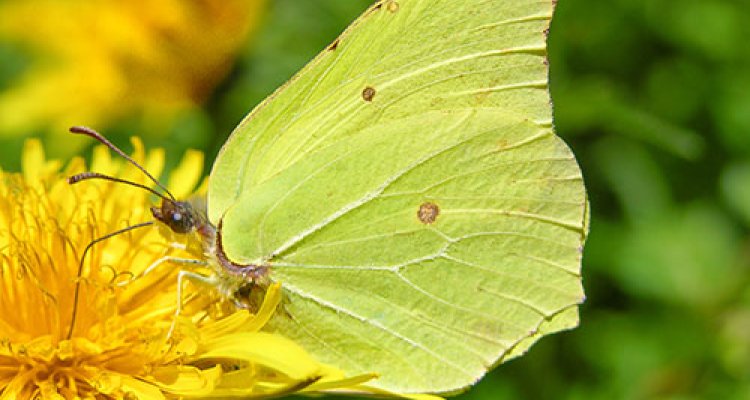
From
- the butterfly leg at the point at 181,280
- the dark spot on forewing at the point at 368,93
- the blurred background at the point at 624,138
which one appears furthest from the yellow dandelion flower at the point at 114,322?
the blurred background at the point at 624,138

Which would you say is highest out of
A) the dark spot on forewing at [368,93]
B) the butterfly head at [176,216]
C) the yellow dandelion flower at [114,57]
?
the dark spot on forewing at [368,93]

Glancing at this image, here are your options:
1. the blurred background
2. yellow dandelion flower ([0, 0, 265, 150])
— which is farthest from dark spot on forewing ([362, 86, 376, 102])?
yellow dandelion flower ([0, 0, 265, 150])

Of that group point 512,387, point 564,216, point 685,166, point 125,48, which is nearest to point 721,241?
point 685,166

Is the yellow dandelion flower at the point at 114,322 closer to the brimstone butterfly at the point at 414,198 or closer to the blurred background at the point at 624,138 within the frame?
the brimstone butterfly at the point at 414,198

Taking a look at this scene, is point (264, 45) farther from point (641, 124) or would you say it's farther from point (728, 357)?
point (728, 357)

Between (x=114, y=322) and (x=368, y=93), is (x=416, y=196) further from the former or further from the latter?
(x=114, y=322)

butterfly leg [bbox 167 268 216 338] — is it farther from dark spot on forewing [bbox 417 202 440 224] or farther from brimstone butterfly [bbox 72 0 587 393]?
dark spot on forewing [bbox 417 202 440 224]
